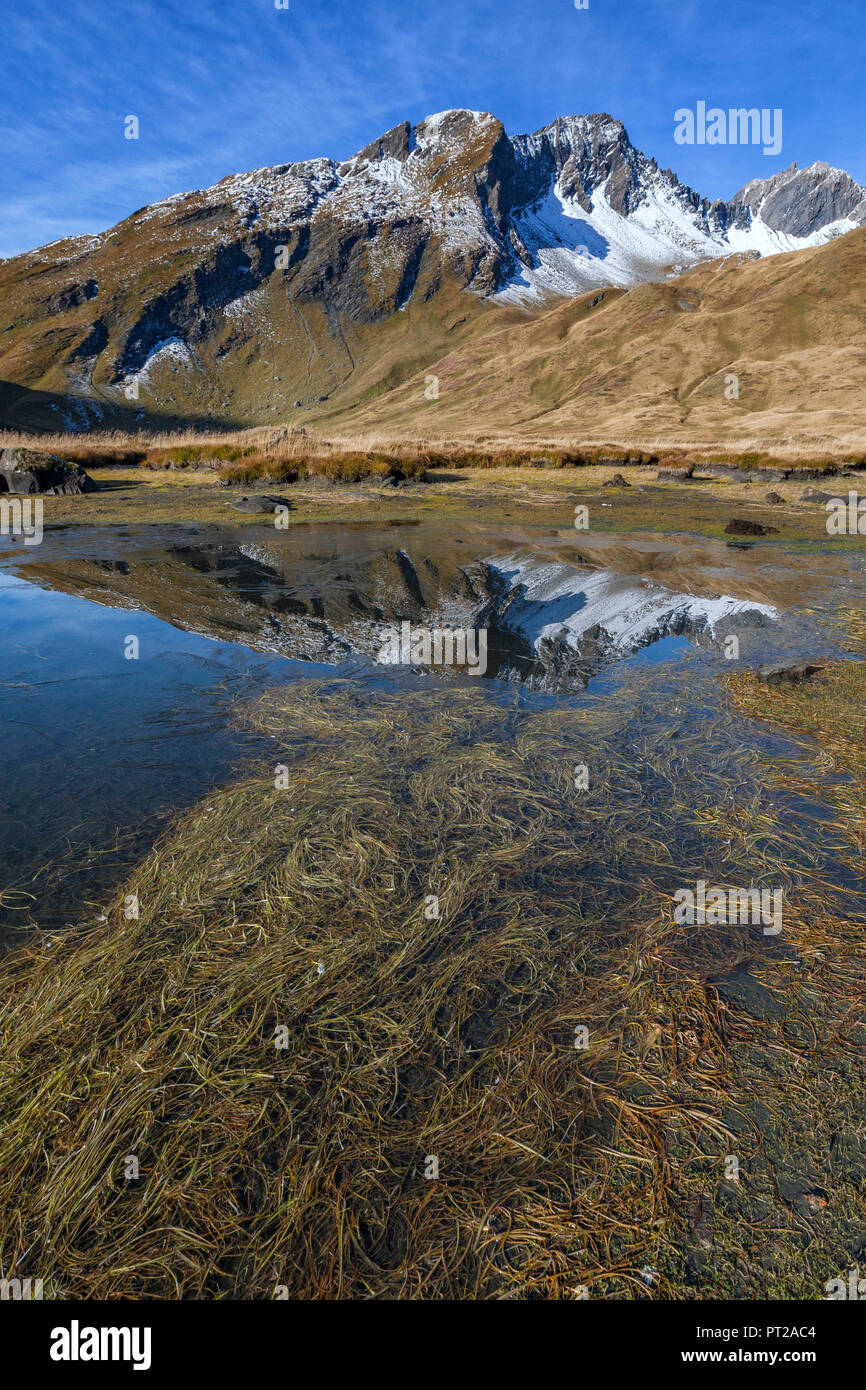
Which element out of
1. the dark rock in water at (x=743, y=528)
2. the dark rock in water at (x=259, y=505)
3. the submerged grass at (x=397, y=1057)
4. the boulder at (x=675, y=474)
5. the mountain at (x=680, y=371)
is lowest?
the submerged grass at (x=397, y=1057)

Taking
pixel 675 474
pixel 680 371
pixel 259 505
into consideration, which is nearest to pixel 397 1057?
pixel 259 505

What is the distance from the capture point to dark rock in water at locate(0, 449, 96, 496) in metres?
24.9

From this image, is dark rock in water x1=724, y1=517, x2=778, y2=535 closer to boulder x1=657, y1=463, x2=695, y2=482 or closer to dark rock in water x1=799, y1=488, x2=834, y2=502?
dark rock in water x1=799, y1=488, x2=834, y2=502

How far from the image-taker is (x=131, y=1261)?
6.95 feet

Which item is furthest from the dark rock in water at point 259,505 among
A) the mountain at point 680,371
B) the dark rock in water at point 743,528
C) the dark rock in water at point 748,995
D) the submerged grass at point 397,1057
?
the mountain at point 680,371

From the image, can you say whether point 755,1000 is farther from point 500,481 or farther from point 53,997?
point 500,481

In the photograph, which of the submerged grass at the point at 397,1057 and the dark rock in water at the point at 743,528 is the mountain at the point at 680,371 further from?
the submerged grass at the point at 397,1057

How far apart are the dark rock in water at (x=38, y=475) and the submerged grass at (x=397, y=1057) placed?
27176mm

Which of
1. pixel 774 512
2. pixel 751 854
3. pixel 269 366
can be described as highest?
pixel 269 366

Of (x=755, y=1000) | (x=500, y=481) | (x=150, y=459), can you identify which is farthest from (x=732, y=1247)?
(x=150, y=459)

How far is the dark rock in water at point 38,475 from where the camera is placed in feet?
81.6

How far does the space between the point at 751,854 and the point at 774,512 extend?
25126mm

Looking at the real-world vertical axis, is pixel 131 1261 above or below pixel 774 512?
below

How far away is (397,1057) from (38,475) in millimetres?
29930
